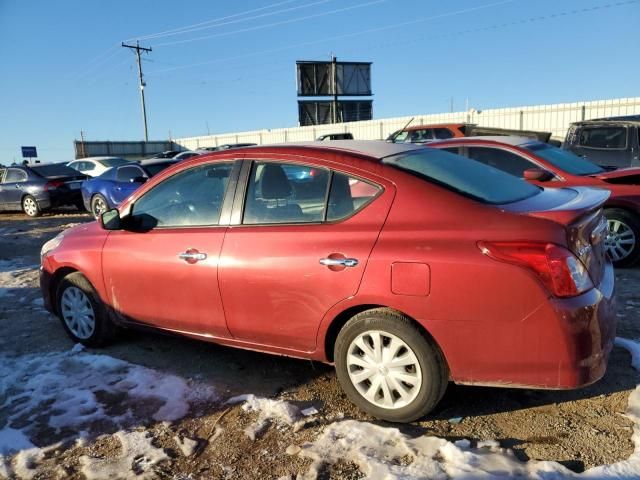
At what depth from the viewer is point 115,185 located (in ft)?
41.5

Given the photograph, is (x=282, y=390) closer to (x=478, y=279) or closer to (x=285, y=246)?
(x=285, y=246)

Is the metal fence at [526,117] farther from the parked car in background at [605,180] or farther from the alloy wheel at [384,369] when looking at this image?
the alloy wheel at [384,369]

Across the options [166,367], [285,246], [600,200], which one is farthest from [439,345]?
[166,367]

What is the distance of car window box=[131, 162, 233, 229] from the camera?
388 centimetres

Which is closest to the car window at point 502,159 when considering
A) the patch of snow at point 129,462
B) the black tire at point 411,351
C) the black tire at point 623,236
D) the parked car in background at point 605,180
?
the parked car in background at point 605,180

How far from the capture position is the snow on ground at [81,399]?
329 centimetres

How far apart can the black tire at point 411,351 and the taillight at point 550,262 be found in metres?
0.61

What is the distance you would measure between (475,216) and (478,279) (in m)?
0.35

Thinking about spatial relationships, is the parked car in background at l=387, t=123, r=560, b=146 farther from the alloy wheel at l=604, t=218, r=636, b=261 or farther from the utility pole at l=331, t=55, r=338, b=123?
the utility pole at l=331, t=55, r=338, b=123

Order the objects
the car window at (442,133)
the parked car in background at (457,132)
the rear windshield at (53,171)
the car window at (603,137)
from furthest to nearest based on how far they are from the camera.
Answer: the rear windshield at (53,171) < the car window at (442,133) < the parked car in background at (457,132) < the car window at (603,137)

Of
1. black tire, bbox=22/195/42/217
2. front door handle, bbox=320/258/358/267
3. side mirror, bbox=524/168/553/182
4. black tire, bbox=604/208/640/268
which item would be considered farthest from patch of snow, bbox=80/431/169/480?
black tire, bbox=22/195/42/217

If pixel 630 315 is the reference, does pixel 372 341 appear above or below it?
above

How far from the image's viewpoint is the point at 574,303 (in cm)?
272

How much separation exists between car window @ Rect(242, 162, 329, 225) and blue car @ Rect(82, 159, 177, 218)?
9068 mm
